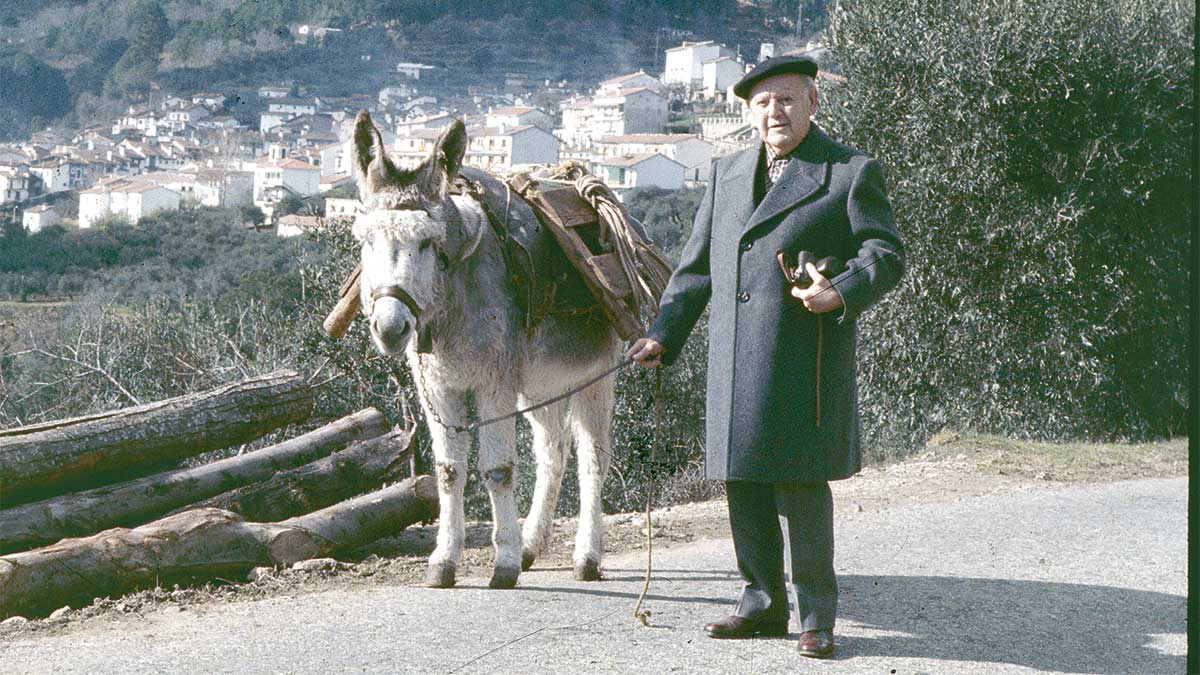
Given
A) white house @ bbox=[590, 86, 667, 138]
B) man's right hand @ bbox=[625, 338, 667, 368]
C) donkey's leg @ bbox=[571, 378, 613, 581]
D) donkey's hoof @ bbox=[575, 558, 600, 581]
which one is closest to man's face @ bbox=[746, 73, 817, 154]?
man's right hand @ bbox=[625, 338, 667, 368]

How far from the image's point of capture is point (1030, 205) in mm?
16141

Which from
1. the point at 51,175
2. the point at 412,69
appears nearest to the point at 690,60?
the point at 412,69

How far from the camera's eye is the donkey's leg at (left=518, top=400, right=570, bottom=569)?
683 centimetres

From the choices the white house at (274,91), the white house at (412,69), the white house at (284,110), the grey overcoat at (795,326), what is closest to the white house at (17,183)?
the white house at (284,110)

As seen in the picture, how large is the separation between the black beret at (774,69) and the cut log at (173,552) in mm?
3421

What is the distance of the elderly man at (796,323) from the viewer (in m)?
4.82

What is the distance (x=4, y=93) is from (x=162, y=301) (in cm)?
2038

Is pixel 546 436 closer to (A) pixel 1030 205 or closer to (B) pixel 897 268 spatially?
(B) pixel 897 268

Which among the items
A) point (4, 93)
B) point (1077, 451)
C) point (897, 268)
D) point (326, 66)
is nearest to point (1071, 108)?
point (1077, 451)

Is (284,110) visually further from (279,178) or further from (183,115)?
(279,178)

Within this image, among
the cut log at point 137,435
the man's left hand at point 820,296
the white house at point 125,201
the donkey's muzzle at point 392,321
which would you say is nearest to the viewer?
the man's left hand at point 820,296

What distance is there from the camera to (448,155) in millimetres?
5863

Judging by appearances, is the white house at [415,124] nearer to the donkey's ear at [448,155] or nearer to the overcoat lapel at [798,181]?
the donkey's ear at [448,155]

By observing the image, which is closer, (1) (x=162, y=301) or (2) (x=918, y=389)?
(2) (x=918, y=389)
